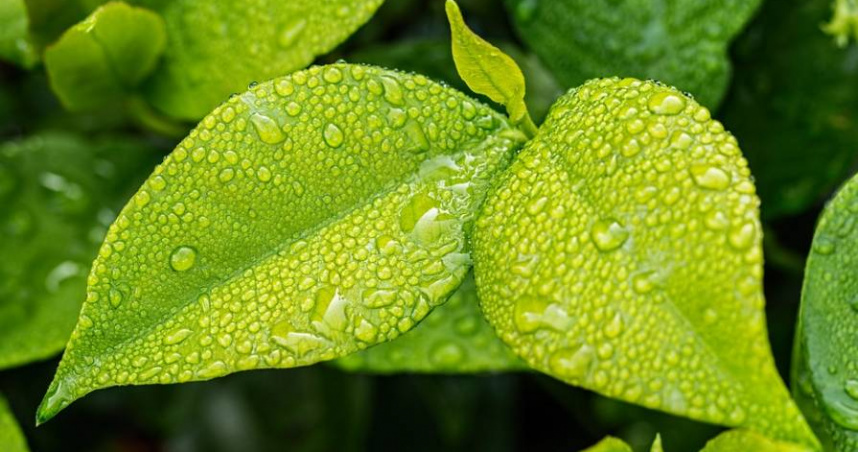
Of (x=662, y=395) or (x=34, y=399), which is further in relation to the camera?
(x=34, y=399)

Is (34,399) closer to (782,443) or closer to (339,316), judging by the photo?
(339,316)

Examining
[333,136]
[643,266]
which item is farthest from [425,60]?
[643,266]

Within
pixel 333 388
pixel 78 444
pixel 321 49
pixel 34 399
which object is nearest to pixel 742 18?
pixel 321 49

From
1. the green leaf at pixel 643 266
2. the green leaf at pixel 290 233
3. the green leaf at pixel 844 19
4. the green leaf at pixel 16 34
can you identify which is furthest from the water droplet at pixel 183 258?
the green leaf at pixel 844 19

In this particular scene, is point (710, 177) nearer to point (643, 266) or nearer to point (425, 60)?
point (643, 266)

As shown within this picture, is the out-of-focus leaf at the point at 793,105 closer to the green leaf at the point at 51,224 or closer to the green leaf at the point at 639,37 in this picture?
the green leaf at the point at 639,37

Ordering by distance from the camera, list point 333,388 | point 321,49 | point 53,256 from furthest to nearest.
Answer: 1. point 333,388
2. point 53,256
3. point 321,49
